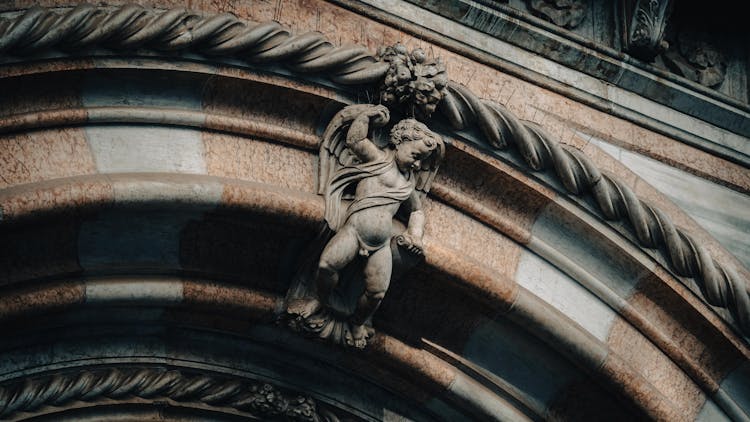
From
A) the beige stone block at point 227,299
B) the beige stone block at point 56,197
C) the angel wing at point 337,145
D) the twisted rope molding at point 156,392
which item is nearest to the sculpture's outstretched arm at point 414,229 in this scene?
the angel wing at point 337,145

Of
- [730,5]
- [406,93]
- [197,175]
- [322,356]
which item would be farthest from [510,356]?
[730,5]

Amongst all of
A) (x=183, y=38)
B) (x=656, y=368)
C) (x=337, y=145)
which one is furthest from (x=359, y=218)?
(x=656, y=368)

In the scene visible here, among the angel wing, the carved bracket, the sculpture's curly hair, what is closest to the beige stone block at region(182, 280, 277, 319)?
the angel wing

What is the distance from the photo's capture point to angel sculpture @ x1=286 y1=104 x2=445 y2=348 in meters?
4.77

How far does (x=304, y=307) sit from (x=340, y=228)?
1.00 feet

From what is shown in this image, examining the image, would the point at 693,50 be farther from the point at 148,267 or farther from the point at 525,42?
the point at 148,267

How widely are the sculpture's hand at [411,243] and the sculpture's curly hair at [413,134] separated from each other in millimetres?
331

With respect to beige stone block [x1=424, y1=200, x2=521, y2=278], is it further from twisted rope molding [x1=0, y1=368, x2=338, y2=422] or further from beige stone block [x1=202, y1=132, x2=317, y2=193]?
twisted rope molding [x1=0, y1=368, x2=338, y2=422]

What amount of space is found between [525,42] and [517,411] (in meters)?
1.39

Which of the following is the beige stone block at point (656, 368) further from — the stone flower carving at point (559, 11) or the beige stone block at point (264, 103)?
the beige stone block at point (264, 103)

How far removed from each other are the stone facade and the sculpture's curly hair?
4 centimetres

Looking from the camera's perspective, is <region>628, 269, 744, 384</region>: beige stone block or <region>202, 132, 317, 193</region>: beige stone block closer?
<region>202, 132, 317, 193</region>: beige stone block

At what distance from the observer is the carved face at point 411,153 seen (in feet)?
16.1

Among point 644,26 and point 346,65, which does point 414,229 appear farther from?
point 644,26
